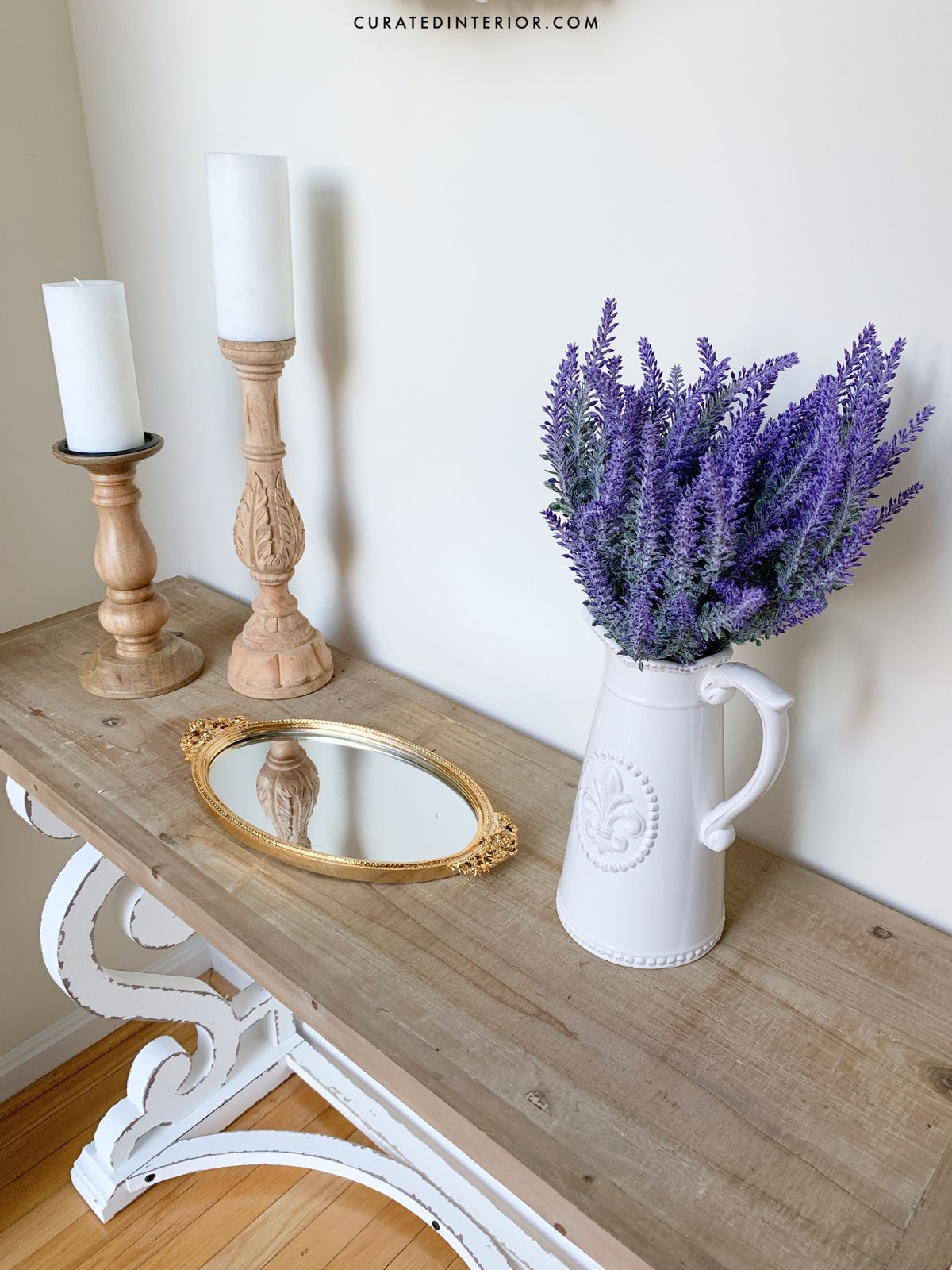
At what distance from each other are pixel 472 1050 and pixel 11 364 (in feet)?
3.01

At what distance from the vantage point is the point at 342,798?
2.73 ft

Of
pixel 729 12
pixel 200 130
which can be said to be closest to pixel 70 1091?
pixel 200 130

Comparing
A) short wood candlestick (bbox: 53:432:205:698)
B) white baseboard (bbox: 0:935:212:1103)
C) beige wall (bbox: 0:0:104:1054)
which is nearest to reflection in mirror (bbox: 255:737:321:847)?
short wood candlestick (bbox: 53:432:205:698)

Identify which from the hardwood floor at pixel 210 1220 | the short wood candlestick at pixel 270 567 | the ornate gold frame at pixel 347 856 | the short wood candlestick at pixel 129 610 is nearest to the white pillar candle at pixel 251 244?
the short wood candlestick at pixel 270 567

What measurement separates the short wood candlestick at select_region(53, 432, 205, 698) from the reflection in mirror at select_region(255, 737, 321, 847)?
16 centimetres

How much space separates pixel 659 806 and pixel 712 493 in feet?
0.66

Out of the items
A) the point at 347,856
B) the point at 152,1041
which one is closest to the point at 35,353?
the point at 347,856

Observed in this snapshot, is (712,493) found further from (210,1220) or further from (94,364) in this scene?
(210,1220)

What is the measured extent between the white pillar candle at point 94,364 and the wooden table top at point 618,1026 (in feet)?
0.95

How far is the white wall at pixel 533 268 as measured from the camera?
0.59 metres

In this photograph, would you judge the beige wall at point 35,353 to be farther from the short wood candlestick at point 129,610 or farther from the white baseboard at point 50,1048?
the short wood candlestick at point 129,610

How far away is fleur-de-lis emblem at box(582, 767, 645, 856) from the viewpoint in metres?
0.62

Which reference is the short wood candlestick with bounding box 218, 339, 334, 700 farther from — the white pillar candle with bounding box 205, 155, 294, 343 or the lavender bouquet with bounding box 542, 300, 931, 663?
the lavender bouquet with bounding box 542, 300, 931, 663

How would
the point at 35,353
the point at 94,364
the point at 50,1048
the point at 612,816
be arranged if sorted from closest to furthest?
1. the point at 612,816
2. the point at 94,364
3. the point at 35,353
4. the point at 50,1048
